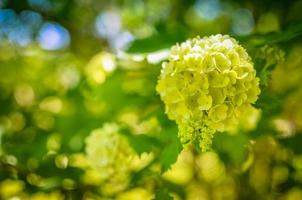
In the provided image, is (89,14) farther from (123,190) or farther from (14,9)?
(123,190)

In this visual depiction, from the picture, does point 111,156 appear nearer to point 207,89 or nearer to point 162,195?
point 162,195

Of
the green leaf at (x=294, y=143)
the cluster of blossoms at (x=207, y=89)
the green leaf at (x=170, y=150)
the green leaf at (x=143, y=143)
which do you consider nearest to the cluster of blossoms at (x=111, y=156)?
the green leaf at (x=143, y=143)

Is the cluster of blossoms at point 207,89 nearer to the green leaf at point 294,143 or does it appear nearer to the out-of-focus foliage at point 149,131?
the out-of-focus foliage at point 149,131

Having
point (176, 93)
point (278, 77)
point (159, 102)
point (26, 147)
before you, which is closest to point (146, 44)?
point (159, 102)

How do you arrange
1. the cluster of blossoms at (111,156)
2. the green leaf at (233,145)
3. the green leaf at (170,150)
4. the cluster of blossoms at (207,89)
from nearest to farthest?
the cluster of blossoms at (207,89) < the green leaf at (170,150) < the green leaf at (233,145) < the cluster of blossoms at (111,156)

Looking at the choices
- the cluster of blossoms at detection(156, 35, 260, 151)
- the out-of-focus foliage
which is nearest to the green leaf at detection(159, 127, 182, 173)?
the out-of-focus foliage

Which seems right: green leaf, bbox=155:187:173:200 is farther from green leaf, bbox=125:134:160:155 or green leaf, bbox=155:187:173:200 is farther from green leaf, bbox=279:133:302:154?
green leaf, bbox=279:133:302:154
